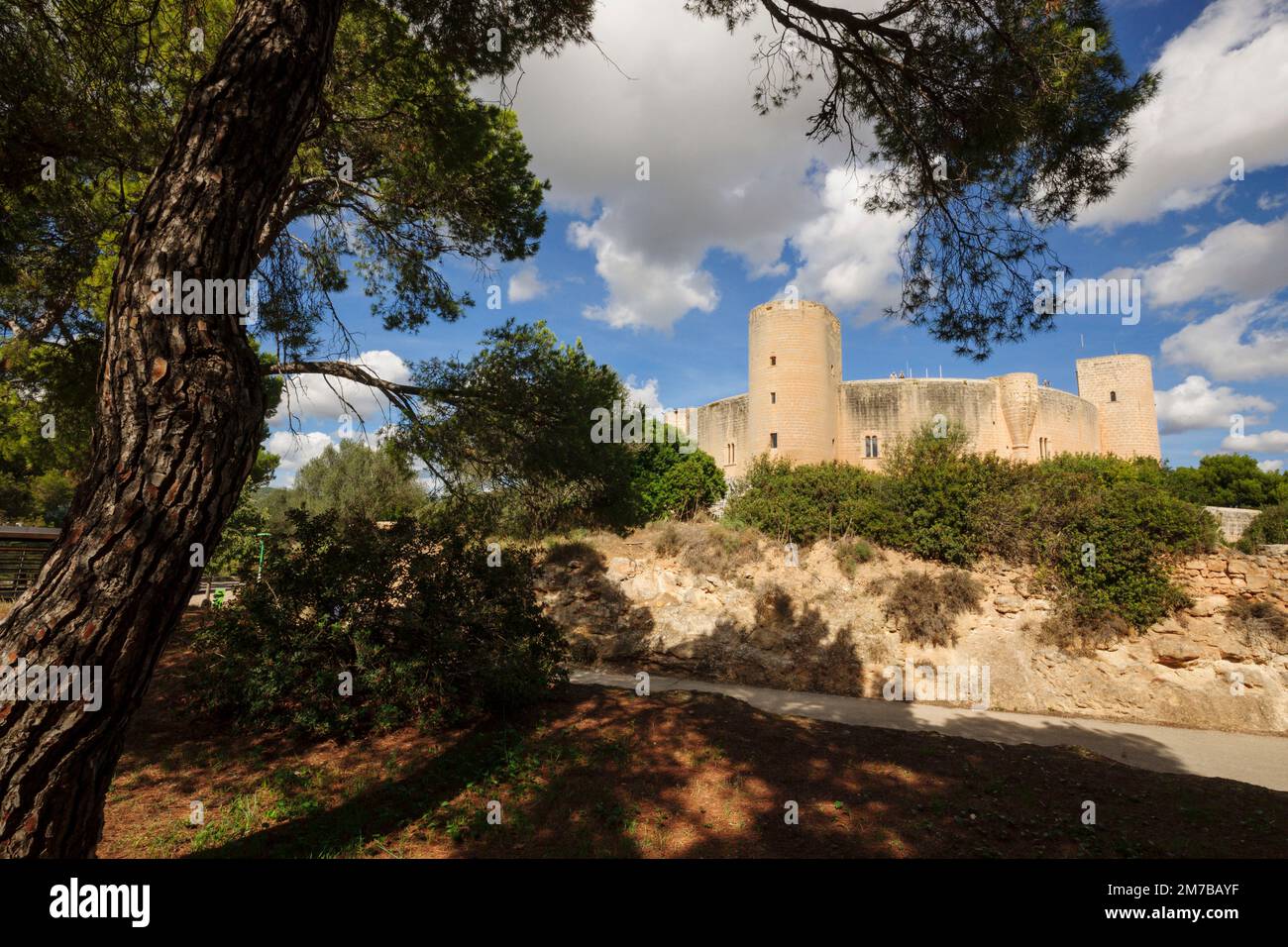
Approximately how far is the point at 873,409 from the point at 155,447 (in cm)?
2919

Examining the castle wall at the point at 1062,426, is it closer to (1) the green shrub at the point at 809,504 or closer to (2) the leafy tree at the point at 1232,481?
(2) the leafy tree at the point at 1232,481

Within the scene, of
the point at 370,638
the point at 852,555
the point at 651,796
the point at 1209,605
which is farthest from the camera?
the point at 852,555

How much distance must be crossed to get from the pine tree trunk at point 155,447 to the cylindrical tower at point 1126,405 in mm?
43317

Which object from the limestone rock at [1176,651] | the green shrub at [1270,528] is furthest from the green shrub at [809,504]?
the green shrub at [1270,528]

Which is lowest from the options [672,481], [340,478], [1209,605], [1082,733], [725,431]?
[1082,733]

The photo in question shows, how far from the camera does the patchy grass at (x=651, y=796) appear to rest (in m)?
3.44

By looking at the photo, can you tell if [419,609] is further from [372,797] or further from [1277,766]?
[1277,766]

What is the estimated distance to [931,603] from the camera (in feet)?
36.1

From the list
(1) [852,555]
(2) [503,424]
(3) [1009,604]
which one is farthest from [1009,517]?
(2) [503,424]

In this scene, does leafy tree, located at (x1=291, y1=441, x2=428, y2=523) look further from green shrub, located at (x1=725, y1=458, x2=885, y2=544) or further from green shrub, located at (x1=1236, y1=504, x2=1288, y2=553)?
green shrub, located at (x1=1236, y1=504, x2=1288, y2=553)

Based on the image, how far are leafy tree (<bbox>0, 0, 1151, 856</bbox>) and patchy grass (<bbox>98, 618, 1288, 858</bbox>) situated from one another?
196 centimetres

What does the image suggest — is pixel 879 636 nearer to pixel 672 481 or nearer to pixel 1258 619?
pixel 1258 619

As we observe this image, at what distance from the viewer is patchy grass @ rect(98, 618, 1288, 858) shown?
3.44 m
